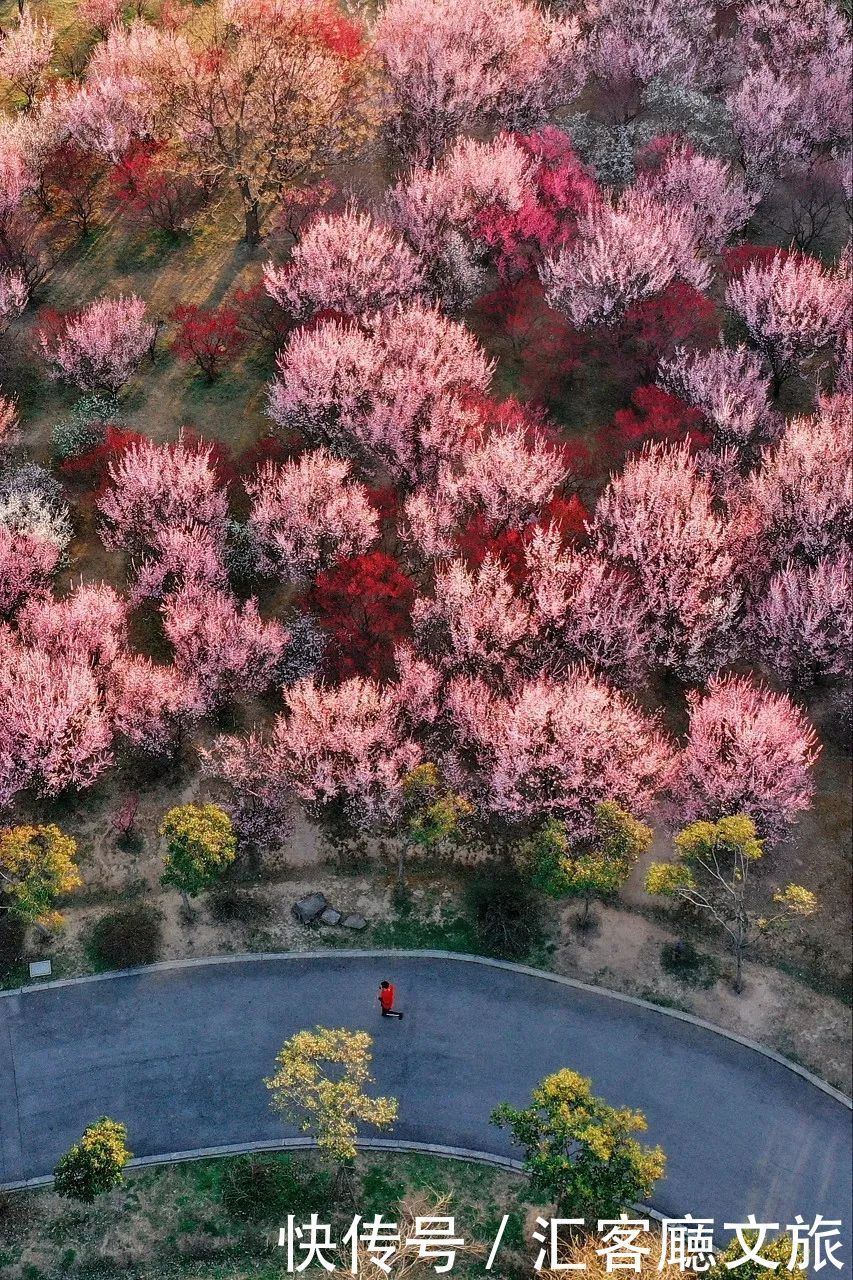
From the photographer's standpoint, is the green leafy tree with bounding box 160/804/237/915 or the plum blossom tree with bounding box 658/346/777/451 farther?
the plum blossom tree with bounding box 658/346/777/451

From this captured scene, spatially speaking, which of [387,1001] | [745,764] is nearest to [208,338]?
[745,764]

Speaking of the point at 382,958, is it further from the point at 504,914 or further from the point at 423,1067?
the point at 504,914

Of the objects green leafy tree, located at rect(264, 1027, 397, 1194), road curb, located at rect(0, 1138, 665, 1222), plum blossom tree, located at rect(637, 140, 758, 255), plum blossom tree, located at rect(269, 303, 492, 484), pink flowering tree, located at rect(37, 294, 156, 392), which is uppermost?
plum blossom tree, located at rect(637, 140, 758, 255)

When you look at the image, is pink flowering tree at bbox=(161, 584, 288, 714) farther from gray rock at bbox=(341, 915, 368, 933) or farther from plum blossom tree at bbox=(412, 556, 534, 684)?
gray rock at bbox=(341, 915, 368, 933)

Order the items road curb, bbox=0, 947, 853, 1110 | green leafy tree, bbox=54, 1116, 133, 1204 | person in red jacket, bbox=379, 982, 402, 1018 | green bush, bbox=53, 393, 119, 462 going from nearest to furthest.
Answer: green leafy tree, bbox=54, 1116, 133, 1204
person in red jacket, bbox=379, 982, 402, 1018
road curb, bbox=0, 947, 853, 1110
green bush, bbox=53, 393, 119, 462

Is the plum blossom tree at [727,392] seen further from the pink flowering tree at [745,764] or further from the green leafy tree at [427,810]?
the green leafy tree at [427,810]

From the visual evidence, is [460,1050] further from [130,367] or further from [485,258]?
[485,258]

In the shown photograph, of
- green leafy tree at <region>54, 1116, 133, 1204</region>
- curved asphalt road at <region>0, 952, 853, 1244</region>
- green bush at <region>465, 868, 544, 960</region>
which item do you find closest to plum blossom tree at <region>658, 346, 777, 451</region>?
green bush at <region>465, 868, 544, 960</region>
